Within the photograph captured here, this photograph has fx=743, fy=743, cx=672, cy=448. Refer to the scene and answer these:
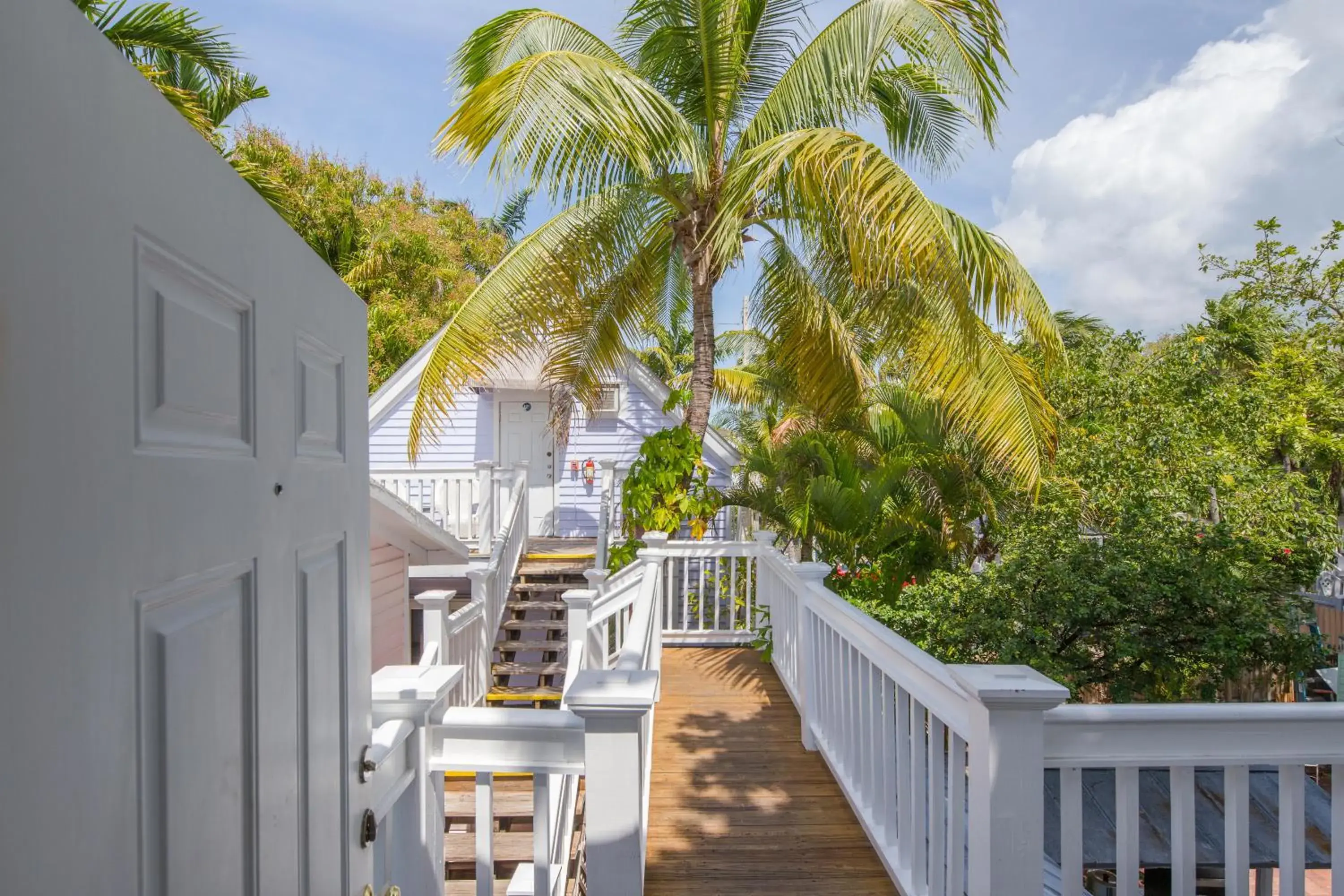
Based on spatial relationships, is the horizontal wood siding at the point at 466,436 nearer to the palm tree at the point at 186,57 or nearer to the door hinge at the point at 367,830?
the palm tree at the point at 186,57

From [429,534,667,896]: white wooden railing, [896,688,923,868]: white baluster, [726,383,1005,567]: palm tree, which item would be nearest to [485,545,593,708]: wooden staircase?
[726,383,1005,567]: palm tree

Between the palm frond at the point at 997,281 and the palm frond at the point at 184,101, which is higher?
the palm frond at the point at 184,101

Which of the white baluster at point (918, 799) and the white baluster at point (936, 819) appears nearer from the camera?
the white baluster at point (936, 819)

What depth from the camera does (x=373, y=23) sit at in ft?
32.1

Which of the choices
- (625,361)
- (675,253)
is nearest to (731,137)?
(675,253)

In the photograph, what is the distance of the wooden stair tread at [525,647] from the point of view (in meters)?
8.34

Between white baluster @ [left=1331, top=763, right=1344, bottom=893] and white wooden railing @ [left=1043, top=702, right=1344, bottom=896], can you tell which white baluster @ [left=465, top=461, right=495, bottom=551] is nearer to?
white wooden railing @ [left=1043, top=702, right=1344, bottom=896]

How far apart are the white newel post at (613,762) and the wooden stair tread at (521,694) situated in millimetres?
5029

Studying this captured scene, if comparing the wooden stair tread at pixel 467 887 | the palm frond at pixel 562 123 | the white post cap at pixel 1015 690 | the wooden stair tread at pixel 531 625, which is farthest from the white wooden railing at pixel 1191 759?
the wooden stair tread at pixel 531 625

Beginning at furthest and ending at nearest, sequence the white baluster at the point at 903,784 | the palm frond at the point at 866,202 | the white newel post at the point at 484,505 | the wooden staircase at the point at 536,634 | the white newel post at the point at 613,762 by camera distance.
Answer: the white newel post at the point at 484,505 → the wooden staircase at the point at 536,634 → the palm frond at the point at 866,202 → the white baluster at the point at 903,784 → the white newel post at the point at 613,762

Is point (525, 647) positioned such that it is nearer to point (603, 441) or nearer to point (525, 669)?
point (525, 669)

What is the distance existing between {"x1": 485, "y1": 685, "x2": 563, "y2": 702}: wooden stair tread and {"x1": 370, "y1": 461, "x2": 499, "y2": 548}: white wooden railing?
8.35 ft

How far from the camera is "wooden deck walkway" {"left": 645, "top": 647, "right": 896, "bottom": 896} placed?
120 inches

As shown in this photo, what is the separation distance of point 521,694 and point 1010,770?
6071mm
